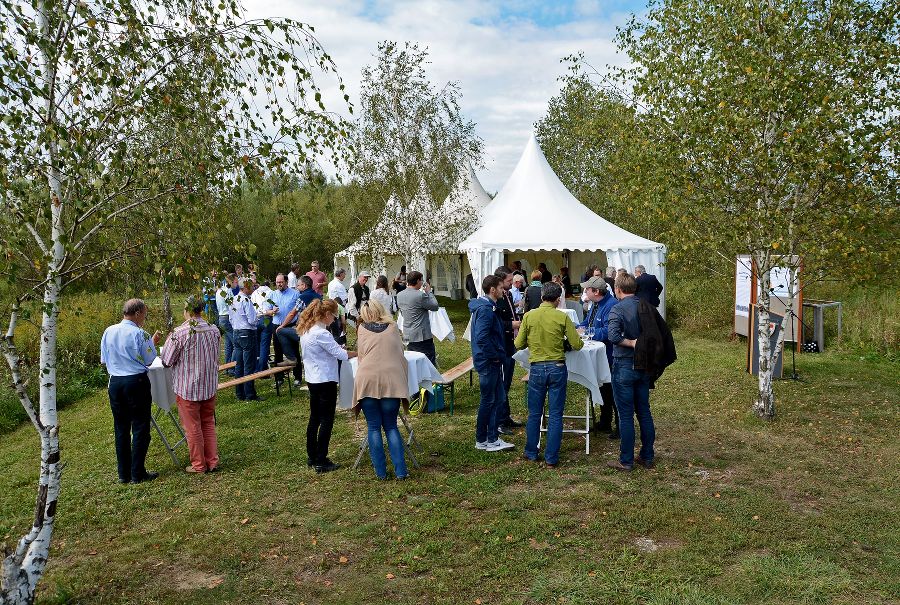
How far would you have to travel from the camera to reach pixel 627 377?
19.0ft

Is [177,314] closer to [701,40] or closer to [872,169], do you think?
[701,40]

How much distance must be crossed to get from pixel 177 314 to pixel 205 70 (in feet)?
52.3

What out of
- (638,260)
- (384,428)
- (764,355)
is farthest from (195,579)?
(638,260)

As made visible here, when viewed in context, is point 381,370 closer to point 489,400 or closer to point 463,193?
point 489,400

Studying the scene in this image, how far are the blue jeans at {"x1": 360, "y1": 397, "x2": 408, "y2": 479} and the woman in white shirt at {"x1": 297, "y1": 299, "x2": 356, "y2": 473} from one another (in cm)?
41

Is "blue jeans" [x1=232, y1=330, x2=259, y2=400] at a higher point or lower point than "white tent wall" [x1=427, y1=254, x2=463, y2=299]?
lower

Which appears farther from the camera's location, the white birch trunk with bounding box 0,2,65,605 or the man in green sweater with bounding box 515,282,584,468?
the man in green sweater with bounding box 515,282,584,468

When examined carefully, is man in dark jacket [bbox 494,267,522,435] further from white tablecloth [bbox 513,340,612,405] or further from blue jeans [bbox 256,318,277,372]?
blue jeans [bbox 256,318,277,372]

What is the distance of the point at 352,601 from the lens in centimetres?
388

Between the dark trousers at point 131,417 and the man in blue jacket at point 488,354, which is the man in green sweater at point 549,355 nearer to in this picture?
the man in blue jacket at point 488,354

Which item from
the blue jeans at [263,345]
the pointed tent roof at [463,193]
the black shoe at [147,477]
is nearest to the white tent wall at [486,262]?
the pointed tent roof at [463,193]

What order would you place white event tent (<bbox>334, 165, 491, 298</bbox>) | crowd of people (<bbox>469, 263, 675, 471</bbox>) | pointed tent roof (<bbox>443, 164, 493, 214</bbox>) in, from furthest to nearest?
pointed tent roof (<bbox>443, 164, 493, 214</bbox>), white event tent (<bbox>334, 165, 491, 298</bbox>), crowd of people (<bbox>469, 263, 675, 471</bbox>)

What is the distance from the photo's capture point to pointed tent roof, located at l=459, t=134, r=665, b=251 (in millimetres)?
16094

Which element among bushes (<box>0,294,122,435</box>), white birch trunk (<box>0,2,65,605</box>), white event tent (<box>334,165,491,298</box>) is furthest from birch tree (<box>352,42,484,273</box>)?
white birch trunk (<box>0,2,65,605</box>)
